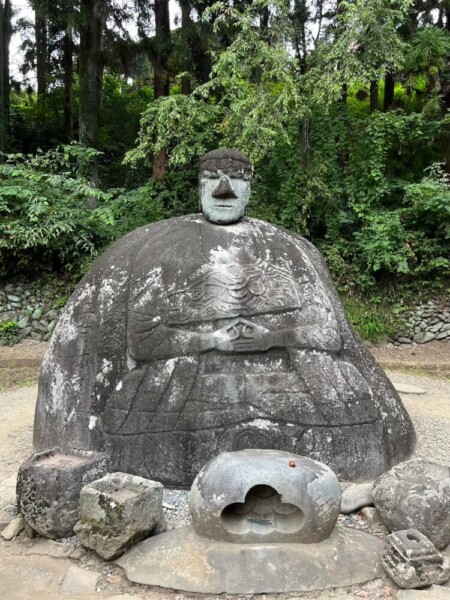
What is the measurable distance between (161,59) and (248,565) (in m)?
13.0

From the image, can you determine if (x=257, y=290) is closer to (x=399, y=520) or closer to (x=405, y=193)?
(x=399, y=520)

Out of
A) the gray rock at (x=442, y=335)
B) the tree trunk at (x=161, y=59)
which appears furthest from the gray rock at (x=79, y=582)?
the tree trunk at (x=161, y=59)

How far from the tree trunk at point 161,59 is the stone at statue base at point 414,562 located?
11.1 m

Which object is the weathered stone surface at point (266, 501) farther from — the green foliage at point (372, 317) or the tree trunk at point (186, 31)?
the tree trunk at point (186, 31)

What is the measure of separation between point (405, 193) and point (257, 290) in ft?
30.7

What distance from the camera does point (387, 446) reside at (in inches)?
183

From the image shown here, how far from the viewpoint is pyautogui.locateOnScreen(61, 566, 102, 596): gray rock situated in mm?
3449

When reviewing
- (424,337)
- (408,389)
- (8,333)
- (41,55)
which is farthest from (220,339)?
(41,55)

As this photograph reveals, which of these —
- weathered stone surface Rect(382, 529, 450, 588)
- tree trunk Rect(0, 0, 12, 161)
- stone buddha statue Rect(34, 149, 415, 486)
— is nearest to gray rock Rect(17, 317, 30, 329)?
tree trunk Rect(0, 0, 12, 161)

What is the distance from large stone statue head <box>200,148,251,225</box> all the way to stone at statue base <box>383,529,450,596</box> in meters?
3.03

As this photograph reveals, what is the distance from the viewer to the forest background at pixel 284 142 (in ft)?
34.9

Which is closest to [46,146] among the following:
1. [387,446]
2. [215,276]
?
[215,276]

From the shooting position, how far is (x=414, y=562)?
340cm

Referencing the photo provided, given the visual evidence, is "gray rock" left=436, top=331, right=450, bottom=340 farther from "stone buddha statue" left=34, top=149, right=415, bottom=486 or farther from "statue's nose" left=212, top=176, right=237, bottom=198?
"statue's nose" left=212, top=176, right=237, bottom=198
